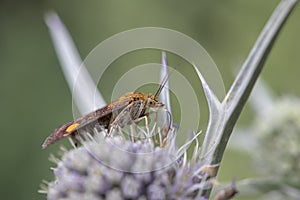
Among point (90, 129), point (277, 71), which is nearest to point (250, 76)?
point (90, 129)

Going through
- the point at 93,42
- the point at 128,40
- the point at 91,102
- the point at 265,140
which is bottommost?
the point at 265,140

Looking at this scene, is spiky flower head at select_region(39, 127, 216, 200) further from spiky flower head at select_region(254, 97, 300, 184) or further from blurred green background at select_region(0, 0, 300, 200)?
blurred green background at select_region(0, 0, 300, 200)

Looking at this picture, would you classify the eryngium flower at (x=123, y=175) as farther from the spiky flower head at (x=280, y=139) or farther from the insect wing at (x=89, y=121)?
the spiky flower head at (x=280, y=139)

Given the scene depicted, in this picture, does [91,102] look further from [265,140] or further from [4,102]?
[4,102]

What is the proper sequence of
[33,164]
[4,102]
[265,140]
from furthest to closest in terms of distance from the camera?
[4,102] → [33,164] → [265,140]

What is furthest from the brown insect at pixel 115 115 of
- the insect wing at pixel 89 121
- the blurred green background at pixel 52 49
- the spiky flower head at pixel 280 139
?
the blurred green background at pixel 52 49

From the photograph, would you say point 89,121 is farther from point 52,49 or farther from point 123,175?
point 52,49

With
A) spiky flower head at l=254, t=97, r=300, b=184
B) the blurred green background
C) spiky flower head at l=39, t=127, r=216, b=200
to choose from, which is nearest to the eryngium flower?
spiky flower head at l=39, t=127, r=216, b=200
